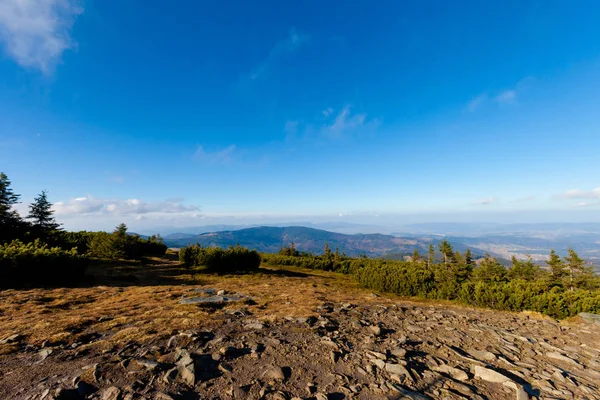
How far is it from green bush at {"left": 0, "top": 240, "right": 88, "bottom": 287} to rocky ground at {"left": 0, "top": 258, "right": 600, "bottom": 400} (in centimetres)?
783

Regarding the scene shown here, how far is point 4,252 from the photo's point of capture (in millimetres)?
14250

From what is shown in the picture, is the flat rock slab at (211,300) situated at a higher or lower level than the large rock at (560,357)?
higher

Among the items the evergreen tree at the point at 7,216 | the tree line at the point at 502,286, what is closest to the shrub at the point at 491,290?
the tree line at the point at 502,286

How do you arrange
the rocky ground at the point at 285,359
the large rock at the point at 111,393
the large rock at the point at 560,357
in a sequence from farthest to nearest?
the large rock at the point at 560,357 < the rocky ground at the point at 285,359 < the large rock at the point at 111,393

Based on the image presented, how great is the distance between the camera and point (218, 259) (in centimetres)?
2811

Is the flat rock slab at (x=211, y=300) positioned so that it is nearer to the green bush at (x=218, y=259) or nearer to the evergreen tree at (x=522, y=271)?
the green bush at (x=218, y=259)

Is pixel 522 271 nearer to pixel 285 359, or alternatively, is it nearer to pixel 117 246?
pixel 285 359

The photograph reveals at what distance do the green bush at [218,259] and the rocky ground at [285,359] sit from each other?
18350 mm

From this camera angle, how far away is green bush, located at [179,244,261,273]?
90.9 ft

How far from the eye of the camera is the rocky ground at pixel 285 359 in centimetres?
443

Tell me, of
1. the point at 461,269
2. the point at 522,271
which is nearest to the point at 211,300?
the point at 461,269

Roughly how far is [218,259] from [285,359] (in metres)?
24.5

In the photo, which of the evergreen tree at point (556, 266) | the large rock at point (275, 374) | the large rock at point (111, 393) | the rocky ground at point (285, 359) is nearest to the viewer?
the large rock at point (111, 393)

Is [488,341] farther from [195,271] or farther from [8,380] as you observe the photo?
[195,271]
